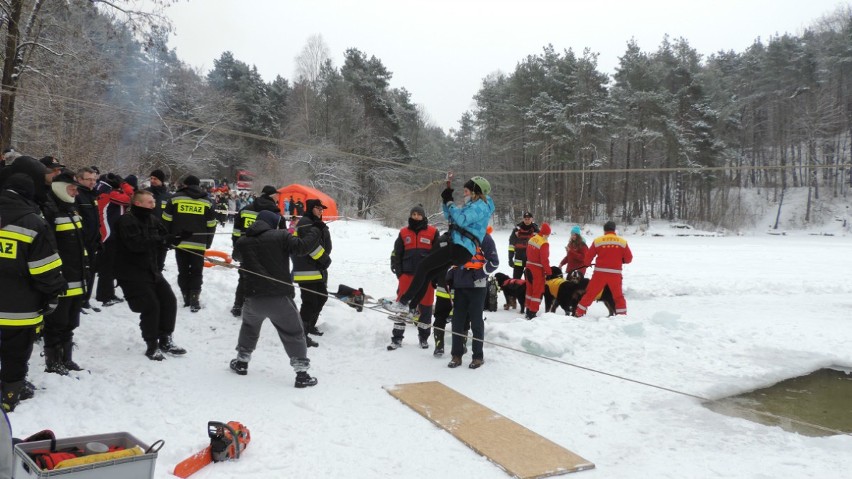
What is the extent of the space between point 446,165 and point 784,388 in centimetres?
4873

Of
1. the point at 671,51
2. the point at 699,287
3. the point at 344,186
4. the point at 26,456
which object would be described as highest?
the point at 671,51

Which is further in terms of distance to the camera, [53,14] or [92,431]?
[53,14]

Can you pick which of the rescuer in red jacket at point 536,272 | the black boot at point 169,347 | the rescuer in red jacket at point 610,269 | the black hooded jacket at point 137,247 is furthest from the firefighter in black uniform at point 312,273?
the rescuer in red jacket at point 610,269

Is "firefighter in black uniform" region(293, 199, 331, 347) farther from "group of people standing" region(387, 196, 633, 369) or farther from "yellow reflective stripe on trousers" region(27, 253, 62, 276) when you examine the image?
"yellow reflective stripe on trousers" region(27, 253, 62, 276)

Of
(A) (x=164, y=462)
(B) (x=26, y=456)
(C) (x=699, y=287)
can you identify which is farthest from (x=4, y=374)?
(C) (x=699, y=287)

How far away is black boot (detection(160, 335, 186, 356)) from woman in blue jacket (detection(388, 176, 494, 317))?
2.82m

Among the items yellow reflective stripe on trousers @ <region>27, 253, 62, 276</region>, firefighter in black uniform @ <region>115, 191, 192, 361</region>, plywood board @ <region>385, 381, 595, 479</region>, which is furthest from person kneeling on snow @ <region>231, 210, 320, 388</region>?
yellow reflective stripe on trousers @ <region>27, 253, 62, 276</region>

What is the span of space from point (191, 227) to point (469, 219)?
4353 millimetres

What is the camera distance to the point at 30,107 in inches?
633

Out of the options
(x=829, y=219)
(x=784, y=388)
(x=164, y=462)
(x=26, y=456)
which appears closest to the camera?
(x=26, y=456)

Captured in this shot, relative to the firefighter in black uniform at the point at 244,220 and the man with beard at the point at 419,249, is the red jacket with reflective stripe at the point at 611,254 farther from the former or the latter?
the firefighter in black uniform at the point at 244,220

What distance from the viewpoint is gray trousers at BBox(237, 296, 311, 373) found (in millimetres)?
5555

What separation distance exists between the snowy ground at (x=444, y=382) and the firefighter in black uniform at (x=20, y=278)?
342 mm

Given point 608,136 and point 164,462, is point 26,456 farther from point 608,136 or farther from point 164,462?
point 608,136
